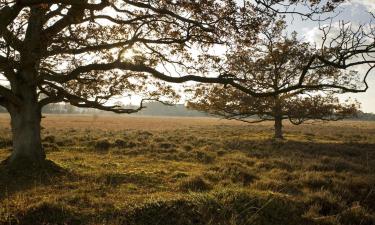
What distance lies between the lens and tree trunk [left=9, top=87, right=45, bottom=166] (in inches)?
555

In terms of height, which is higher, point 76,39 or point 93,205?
point 76,39

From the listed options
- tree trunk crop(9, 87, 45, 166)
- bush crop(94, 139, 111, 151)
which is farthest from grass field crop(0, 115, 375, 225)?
bush crop(94, 139, 111, 151)

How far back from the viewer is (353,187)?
1302cm

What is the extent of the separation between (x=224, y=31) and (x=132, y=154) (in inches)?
393

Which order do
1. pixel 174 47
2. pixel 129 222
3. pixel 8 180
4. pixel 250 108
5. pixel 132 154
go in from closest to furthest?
pixel 129 222 → pixel 8 180 → pixel 174 47 → pixel 132 154 → pixel 250 108

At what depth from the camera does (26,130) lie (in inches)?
558

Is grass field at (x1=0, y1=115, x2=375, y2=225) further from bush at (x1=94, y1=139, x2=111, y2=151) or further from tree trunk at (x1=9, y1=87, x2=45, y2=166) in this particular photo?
bush at (x1=94, y1=139, x2=111, y2=151)

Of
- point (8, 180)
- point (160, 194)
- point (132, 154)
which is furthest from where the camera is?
Answer: point (132, 154)

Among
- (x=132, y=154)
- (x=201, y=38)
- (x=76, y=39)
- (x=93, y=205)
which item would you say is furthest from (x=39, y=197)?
(x=132, y=154)

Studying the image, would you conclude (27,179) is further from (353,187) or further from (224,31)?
(353,187)

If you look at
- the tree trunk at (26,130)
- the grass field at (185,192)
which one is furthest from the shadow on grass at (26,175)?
the tree trunk at (26,130)

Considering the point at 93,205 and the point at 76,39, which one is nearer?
the point at 93,205

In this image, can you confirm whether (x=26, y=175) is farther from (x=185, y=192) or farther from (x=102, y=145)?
(x=102, y=145)

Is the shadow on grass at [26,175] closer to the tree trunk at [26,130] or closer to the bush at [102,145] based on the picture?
the tree trunk at [26,130]
